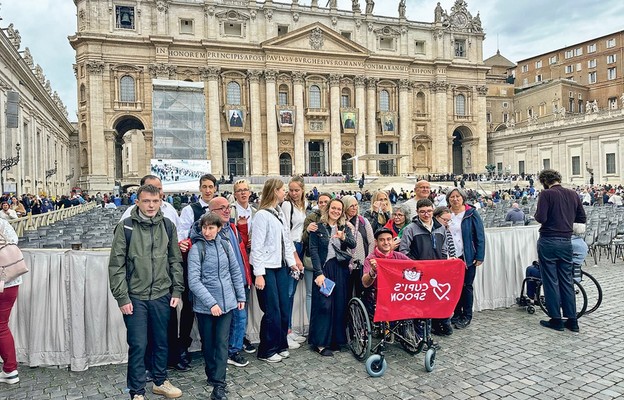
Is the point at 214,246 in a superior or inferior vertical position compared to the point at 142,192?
inferior

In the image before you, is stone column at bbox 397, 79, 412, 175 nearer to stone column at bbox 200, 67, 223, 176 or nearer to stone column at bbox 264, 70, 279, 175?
stone column at bbox 264, 70, 279, 175

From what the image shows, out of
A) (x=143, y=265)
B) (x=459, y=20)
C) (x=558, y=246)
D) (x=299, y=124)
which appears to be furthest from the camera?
(x=459, y=20)

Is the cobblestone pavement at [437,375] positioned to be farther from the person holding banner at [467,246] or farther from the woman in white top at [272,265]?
the person holding banner at [467,246]

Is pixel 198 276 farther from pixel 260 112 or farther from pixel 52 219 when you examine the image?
pixel 260 112

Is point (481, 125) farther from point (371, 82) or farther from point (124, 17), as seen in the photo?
point (124, 17)

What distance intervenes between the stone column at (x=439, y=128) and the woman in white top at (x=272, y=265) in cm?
5099

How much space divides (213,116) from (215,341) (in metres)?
42.9

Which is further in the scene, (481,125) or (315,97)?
(481,125)

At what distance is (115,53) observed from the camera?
42.7 metres

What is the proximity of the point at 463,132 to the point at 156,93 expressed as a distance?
129 ft

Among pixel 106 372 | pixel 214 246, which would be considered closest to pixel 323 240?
pixel 214 246

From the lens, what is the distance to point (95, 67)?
41656mm

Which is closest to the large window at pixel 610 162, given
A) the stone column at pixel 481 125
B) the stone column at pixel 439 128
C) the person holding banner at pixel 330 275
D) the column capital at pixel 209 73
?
the stone column at pixel 481 125

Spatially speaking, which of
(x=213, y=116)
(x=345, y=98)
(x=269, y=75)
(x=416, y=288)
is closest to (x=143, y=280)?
(x=416, y=288)
